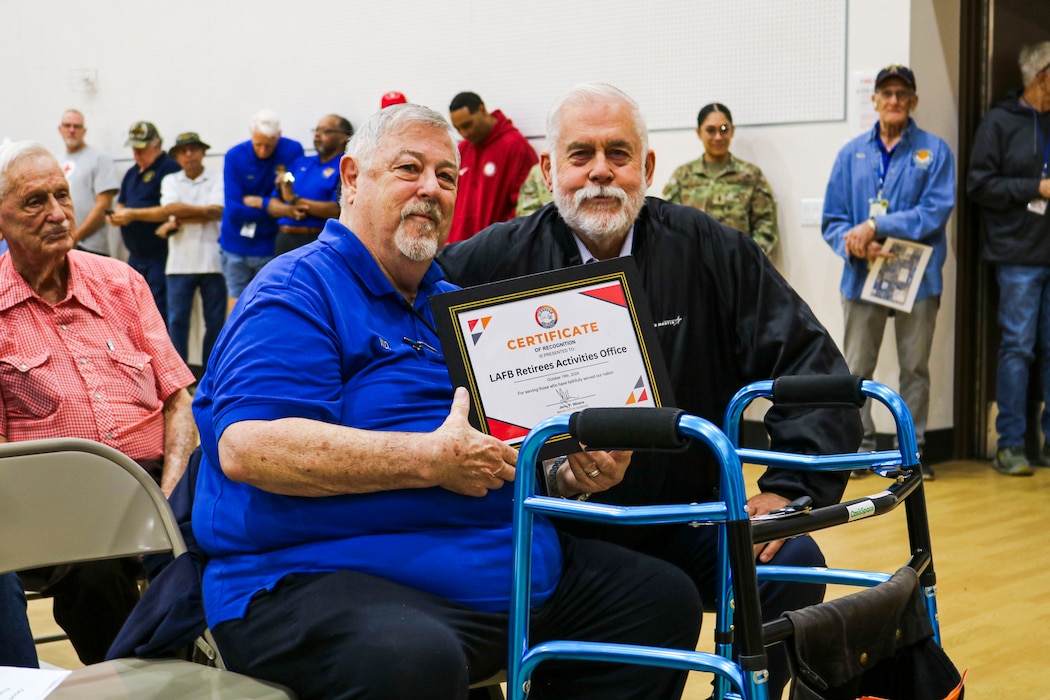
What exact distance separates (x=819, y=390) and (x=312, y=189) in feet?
19.7

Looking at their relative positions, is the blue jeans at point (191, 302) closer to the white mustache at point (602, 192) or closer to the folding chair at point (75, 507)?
the white mustache at point (602, 192)

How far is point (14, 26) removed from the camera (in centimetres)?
1059

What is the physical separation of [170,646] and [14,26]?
10.3 meters

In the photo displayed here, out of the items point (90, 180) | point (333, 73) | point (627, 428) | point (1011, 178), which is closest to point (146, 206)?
point (90, 180)

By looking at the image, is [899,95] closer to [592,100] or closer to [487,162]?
[487,162]

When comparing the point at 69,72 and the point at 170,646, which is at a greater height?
the point at 69,72

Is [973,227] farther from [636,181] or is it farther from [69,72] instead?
[69,72]

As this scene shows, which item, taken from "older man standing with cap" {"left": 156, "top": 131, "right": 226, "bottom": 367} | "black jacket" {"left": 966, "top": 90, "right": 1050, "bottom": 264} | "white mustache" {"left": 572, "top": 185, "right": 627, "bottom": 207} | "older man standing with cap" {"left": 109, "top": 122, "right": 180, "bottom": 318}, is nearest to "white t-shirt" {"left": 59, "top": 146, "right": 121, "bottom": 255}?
"older man standing with cap" {"left": 109, "top": 122, "right": 180, "bottom": 318}

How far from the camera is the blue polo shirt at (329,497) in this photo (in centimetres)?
175

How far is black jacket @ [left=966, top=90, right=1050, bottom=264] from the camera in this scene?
5.39 metres

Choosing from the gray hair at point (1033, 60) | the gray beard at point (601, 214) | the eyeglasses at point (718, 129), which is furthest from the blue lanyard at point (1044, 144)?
the gray beard at point (601, 214)

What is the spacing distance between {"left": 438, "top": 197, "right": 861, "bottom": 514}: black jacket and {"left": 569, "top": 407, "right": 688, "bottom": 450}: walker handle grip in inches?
26.3

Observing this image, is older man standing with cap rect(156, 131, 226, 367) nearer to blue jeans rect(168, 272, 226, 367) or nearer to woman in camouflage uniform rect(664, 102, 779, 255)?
blue jeans rect(168, 272, 226, 367)

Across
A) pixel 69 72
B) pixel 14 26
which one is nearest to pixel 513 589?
pixel 69 72
